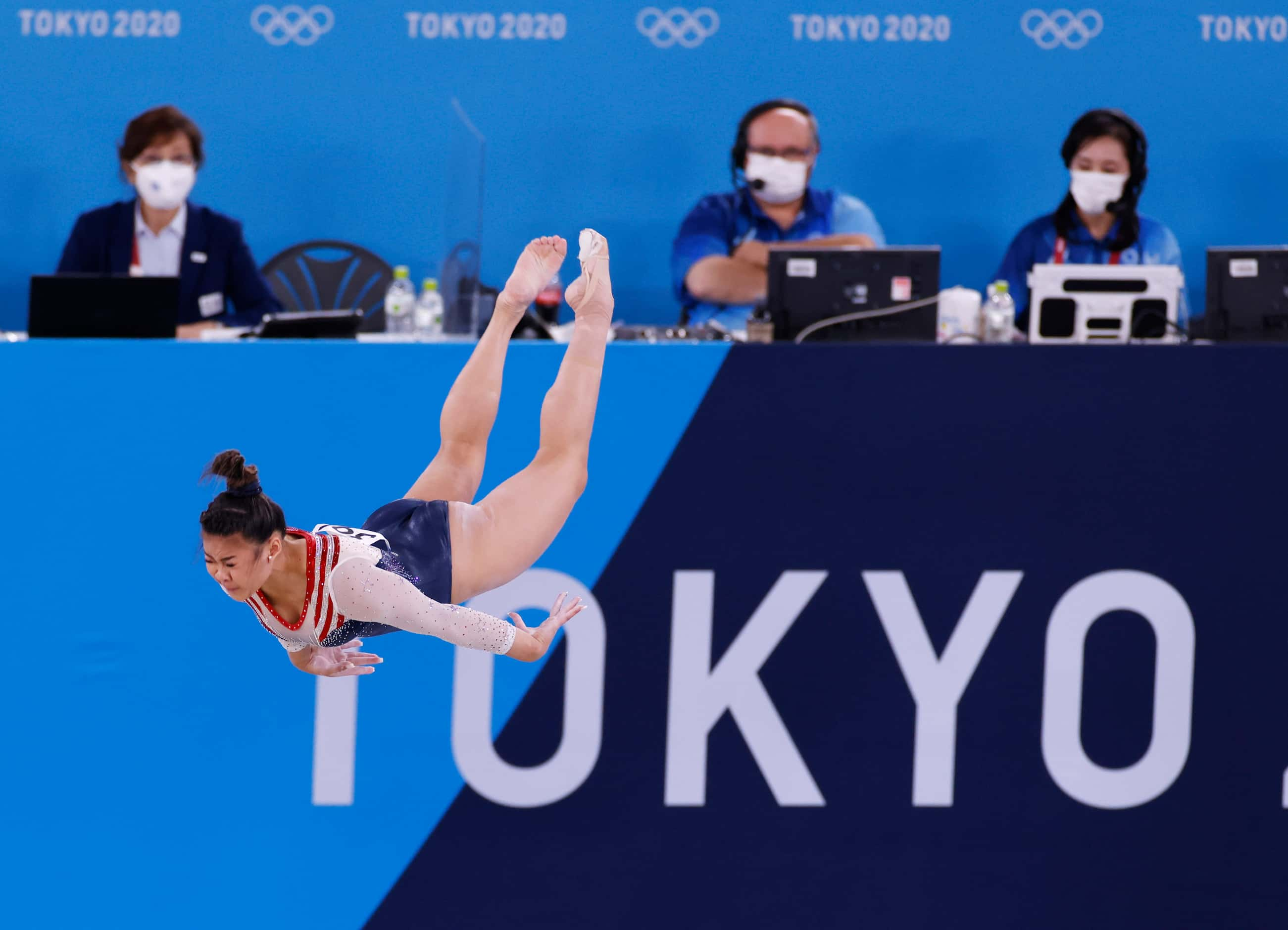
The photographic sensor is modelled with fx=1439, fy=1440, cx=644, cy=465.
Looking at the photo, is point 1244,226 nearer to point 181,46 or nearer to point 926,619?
point 926,619

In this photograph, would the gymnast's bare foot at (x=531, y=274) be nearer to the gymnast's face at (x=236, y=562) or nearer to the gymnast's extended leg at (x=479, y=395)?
the gymnast's extended leg at (x=479, y=395)

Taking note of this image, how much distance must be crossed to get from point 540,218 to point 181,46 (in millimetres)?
2008

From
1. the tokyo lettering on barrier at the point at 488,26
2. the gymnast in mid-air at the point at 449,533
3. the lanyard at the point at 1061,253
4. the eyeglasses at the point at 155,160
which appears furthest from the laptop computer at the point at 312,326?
the tokyo lettering on barrier at the point at 488,26

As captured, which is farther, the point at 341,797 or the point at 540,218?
the point at 540,218

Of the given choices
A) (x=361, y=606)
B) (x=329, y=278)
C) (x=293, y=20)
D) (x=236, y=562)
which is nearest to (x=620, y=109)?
(x=293, y=20)

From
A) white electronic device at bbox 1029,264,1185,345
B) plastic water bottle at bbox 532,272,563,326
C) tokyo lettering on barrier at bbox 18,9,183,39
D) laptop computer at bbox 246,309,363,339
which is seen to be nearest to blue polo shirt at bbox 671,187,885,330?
plastic water bottle at bbox 532,272,563,326

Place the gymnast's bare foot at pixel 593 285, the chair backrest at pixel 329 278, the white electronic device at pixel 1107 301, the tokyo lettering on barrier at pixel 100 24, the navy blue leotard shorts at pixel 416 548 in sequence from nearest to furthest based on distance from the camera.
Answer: the navy blue leotard shorts at pixel 416 548, the gymnast's bare foot at pixel 593 285, the white electronic device at pixel 1107 301, the chair backrest at pixel 329 278, the tokyo lettering on barrier at pixel 100 24

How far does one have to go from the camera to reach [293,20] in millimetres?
7336

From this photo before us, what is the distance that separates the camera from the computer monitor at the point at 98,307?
401cm

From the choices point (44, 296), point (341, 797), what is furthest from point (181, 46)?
point (341, 797)

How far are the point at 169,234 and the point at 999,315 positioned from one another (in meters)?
3.31

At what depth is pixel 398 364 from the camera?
3895 mm

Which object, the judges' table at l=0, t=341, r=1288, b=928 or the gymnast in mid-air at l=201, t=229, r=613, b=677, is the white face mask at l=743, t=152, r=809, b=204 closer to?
the judges' table at l=0, t=341, r=1288, b=928

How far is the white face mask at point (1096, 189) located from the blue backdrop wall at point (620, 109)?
146 centimetres
